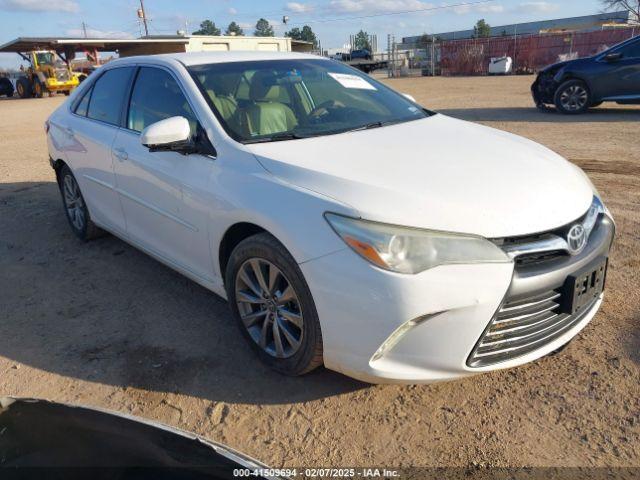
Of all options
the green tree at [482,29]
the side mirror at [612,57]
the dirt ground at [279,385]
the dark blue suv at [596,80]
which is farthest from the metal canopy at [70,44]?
the green tree at [482,29]

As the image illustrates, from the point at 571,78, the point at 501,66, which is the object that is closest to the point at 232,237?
the point at 571,78

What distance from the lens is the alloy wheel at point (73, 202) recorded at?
16.1ft

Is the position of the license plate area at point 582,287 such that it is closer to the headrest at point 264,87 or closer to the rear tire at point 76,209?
the headrest at point 264,87

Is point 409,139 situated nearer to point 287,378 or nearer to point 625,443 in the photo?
point 287,378

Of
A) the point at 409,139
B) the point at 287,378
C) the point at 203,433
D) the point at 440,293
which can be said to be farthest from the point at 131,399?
the point at 409,139

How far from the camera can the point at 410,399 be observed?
105 inches

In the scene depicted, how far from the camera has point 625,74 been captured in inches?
412

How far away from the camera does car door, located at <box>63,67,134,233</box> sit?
13.3 ft

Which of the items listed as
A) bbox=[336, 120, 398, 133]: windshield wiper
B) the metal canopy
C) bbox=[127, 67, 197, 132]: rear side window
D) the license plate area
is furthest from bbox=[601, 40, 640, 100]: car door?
the metal canopy

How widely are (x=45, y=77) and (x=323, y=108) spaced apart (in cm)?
3104

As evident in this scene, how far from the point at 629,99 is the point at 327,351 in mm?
10645

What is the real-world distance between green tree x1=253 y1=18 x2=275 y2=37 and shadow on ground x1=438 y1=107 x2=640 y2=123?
87287 mm

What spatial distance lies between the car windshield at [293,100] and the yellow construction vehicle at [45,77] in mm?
29784

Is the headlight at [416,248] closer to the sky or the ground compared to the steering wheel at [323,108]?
closer to the ground
